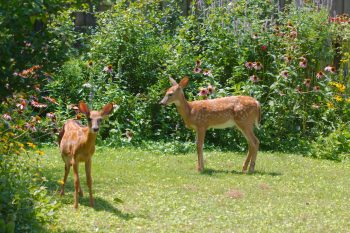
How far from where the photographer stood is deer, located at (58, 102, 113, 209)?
7.41 metres

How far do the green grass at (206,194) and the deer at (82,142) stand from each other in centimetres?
35

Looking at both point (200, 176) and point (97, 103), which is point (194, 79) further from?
point (200, 176)

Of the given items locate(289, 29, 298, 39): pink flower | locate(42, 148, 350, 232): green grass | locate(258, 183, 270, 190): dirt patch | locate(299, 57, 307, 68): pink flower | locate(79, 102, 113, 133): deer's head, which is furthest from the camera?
locate(289, 29, 298, 39): pink flower

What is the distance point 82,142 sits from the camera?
7.61m

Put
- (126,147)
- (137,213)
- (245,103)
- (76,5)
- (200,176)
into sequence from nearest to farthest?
1. (76,5)
2. (137,213)
3. (200,176)
4. (245,103)
5. (126,147)

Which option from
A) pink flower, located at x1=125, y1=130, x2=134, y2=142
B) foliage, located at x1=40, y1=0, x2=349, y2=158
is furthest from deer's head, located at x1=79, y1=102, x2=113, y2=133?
foliage, located at x1=40, y1=0, x2=349, y2=158

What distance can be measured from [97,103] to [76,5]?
581 centimetres

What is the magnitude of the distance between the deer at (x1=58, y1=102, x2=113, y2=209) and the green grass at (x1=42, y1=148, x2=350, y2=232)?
352 mm

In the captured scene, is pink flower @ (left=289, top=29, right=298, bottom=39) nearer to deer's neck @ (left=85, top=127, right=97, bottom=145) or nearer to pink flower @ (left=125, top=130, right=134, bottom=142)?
pink flower @ (left=125, top=130, right=134, bottom=142)

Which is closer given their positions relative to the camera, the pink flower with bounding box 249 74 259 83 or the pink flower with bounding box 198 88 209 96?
the pink flower with bounding box 198 88 209 96

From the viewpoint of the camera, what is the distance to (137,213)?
7.56 m

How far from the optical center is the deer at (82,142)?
24.3 feet

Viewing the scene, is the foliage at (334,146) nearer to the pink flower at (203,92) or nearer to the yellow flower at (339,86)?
the yellow flower at (339,86)

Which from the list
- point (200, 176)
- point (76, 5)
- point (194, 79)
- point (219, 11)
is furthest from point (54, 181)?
point (219, 11)
